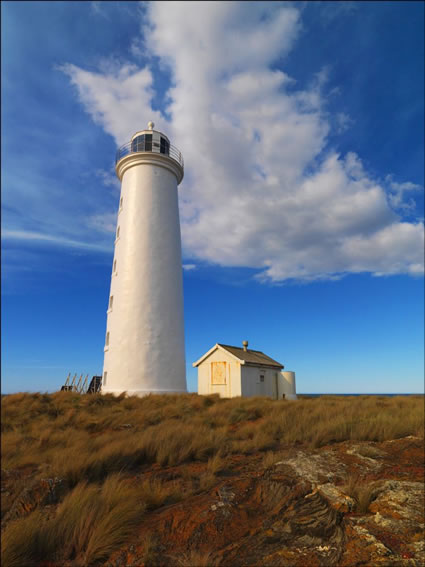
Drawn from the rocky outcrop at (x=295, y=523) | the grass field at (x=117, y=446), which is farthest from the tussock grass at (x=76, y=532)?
the rocky outcrop at (x=295, y=523)

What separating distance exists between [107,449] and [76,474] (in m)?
1.27

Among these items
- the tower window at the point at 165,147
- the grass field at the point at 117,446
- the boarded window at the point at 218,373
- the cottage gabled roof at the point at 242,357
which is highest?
the tower window at the point at 165,147

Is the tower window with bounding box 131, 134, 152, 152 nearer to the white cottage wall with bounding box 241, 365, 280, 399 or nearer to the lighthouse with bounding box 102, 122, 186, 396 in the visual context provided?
the lighthouse with bounding box 102, 122, 186, 396

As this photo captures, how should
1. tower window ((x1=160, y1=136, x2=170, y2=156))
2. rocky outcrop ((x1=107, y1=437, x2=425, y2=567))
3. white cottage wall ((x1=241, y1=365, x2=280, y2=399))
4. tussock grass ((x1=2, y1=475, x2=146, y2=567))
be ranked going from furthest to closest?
tower window ((x1=160, y1=136, x2=170, y2=156)) < white cottage wall ((x1=241, y1=365, x2=280, y2=399)) < tussock grass ((x1=2, y1=475, x2=146, y2=567)) < rocky outcrop ((x1=107, y1=437, x2=425, y2=567))

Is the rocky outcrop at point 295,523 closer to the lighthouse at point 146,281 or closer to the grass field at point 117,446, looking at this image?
the grass field at point 117,446

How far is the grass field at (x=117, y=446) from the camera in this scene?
4.46 m

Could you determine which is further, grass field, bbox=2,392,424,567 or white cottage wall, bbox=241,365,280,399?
white cottage wall, bbox=241,365,280,399

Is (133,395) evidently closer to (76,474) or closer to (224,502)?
(76,474)

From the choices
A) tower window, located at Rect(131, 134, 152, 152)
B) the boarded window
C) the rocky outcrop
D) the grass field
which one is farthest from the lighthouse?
the rocky outcrop

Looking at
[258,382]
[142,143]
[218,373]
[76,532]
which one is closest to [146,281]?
[218,373]

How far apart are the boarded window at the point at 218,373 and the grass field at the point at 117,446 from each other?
3.67 m

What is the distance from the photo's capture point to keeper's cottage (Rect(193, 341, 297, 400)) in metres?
19.3

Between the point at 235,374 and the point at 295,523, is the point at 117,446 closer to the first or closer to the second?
the point at 295,523

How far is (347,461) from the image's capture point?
7.39 metres
